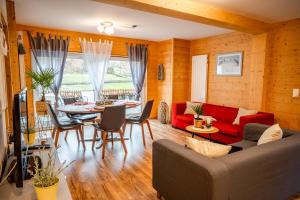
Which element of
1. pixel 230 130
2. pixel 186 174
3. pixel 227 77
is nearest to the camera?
pixel 186 174

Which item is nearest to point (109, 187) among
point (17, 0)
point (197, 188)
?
point (197, 188)

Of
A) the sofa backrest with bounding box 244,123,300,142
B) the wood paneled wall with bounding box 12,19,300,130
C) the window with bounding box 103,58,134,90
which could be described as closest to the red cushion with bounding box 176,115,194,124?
the wood paneled wall with bounding box 12,19,300,130

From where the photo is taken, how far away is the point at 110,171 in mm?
2863

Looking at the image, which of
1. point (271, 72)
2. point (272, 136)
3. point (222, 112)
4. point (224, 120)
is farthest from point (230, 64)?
point (272, 136)

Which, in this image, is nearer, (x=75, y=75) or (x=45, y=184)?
(x=45, y=184)

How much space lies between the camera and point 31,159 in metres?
1.70

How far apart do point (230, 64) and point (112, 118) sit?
10.3ft

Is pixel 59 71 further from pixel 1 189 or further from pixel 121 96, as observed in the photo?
pixel 1 189

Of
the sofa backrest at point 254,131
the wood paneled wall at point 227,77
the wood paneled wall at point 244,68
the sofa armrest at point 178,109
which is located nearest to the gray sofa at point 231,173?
the sofa backrest at point 254,131

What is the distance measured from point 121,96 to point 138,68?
961 mm

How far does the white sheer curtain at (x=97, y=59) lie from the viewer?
5.07m

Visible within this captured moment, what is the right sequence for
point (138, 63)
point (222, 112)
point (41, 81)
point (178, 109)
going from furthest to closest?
1. point (138, 63)
2. point (178, 109)
3. point (222, 112)
4. point (41, 81)

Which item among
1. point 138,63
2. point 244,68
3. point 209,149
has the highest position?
point 138,63

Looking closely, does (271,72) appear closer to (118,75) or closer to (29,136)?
(118,75)
